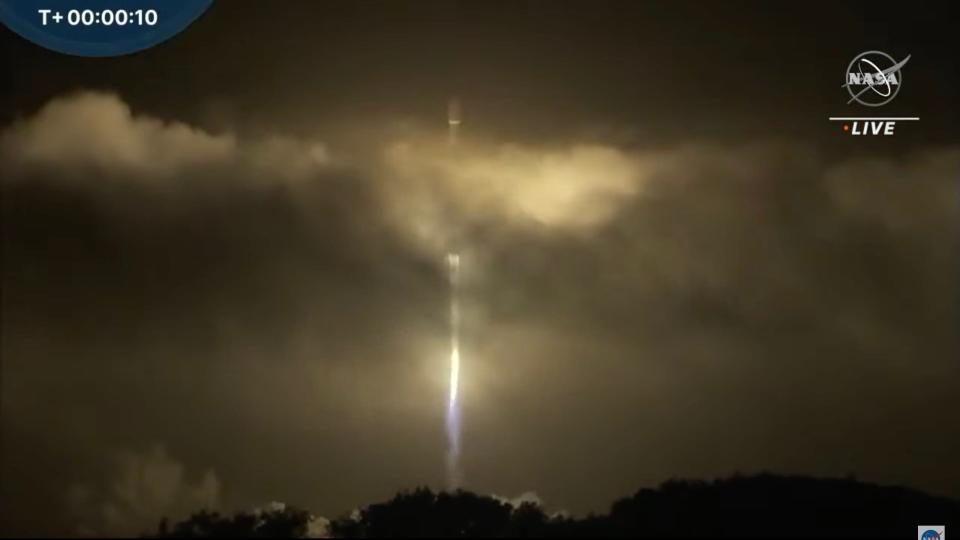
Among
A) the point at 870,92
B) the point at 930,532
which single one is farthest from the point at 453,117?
the point at 930,532

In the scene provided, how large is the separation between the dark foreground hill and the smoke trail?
99mm

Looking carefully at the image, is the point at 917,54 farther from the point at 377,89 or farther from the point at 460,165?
the point at 377,89

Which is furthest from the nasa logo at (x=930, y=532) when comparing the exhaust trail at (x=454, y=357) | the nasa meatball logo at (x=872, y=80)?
the exhaust trail at (x=454, y=357)

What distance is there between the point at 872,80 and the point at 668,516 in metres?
2.05

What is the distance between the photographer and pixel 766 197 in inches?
191

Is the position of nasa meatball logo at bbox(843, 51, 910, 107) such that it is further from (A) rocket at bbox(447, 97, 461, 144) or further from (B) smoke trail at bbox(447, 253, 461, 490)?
(B) smoke trail at bbox(447, 253, 461, 490)

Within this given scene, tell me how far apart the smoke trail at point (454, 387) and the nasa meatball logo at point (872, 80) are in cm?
185

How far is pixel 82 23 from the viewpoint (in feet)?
15.6

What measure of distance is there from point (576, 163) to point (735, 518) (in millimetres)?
1607

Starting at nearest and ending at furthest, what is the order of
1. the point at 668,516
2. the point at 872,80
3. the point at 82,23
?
the point at 668,516, the point at 82,23, the point at 872,80

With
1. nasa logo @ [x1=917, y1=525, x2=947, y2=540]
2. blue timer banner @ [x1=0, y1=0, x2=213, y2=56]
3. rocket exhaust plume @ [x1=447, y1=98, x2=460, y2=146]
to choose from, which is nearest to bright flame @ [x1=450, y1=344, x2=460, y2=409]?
rocket exhaust plume @ [x1=447, y1=98, x2=460, y2=146]

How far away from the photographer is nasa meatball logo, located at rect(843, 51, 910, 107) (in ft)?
16.0

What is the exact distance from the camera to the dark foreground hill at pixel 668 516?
461 centimetres

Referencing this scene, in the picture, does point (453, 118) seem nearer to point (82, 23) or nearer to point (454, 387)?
point (454, 387)
